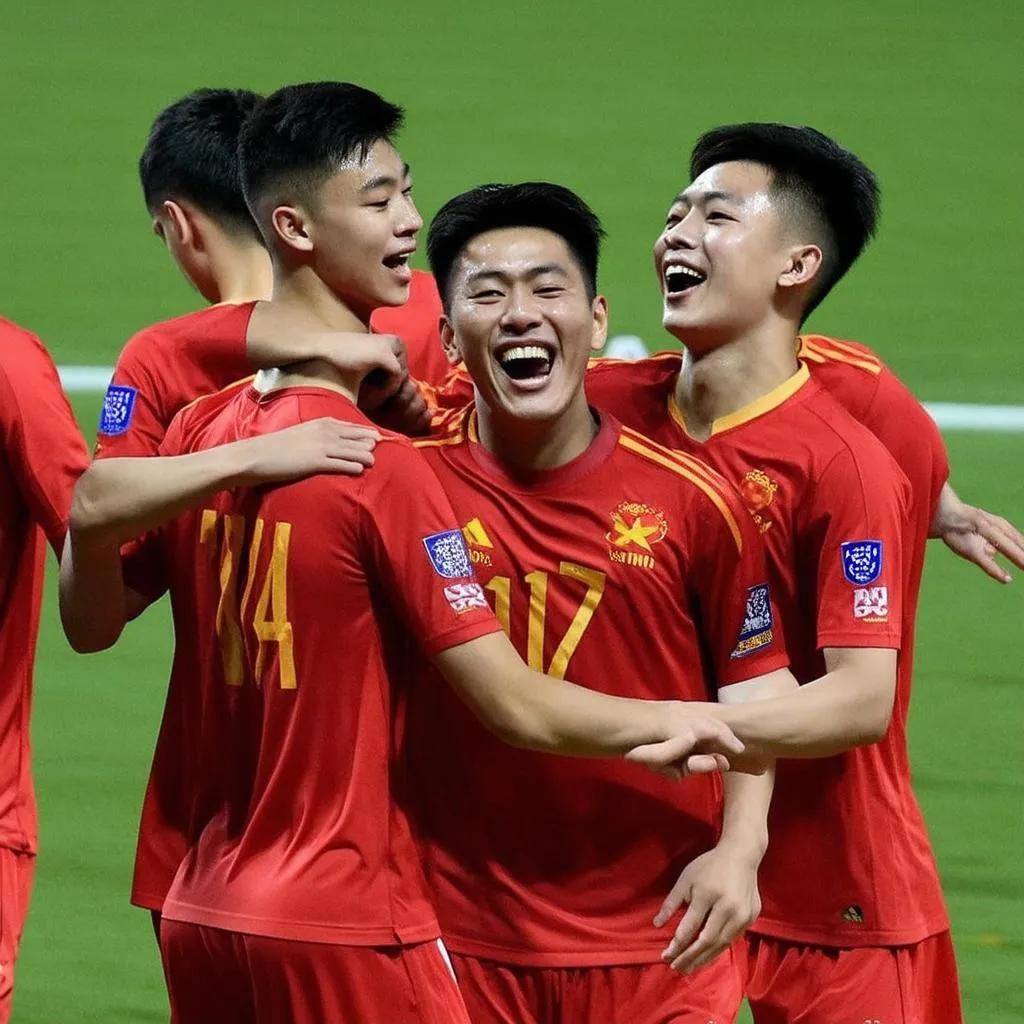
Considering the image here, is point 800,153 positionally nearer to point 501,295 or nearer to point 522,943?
point 501,295

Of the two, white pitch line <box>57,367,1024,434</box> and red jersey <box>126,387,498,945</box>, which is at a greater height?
red jersey <box>126,387,498,945</box>

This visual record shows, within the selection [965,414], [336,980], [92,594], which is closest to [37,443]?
[92,594]

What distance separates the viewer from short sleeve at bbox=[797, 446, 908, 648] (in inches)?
164

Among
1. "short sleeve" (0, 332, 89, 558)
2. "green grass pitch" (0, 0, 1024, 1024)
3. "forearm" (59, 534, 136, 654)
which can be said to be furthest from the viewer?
"green grass pitch" (0, 0, 1024, 1024)

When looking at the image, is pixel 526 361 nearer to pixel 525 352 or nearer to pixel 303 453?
pixel 525 352

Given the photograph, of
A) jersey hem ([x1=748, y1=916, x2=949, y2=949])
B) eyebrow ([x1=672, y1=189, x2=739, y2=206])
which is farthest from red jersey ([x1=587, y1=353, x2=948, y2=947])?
eyebrow ([x1=672, y1=189, x2=739, y2=206])

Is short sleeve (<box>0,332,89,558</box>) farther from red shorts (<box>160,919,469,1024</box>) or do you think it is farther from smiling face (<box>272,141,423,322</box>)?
red shorts (<box>160,919,469,1024</box>)

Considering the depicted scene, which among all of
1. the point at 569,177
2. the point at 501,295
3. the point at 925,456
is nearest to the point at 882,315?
the point at 569,177

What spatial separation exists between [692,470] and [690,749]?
1.79 feet

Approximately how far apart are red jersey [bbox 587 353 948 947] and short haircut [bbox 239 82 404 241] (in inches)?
30.7

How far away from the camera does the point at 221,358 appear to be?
4859 millimetres

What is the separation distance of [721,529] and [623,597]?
21 centimetres

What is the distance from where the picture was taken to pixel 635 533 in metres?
3.96

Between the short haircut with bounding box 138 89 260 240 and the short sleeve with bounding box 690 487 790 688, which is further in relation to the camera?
the short haircut with bounding box 138 89 260 240
